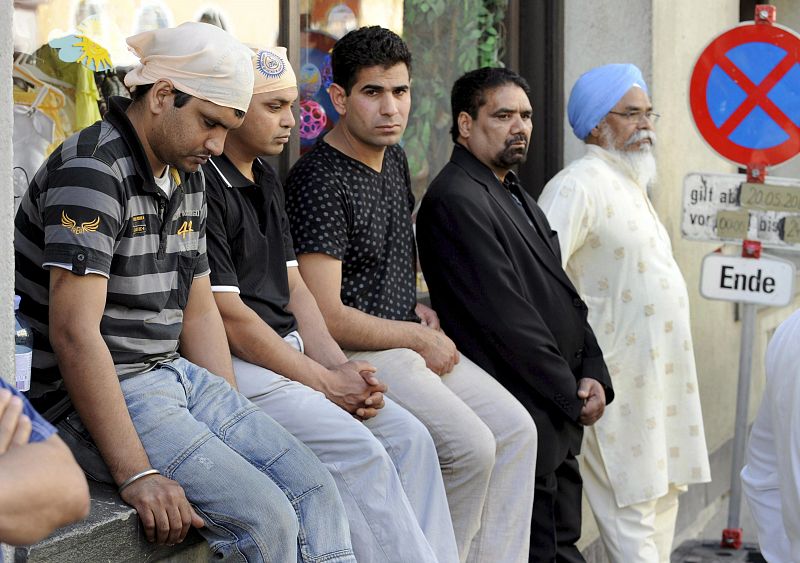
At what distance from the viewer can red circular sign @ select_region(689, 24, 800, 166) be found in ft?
19.1

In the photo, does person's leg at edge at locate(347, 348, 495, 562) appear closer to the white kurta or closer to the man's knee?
the man's knee

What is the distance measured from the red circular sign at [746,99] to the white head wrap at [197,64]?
3296 millimetres

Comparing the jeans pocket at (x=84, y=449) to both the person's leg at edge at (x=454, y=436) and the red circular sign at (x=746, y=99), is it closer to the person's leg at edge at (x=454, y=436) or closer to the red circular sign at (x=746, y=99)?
the person's leg at edge at (x=454, y=436)

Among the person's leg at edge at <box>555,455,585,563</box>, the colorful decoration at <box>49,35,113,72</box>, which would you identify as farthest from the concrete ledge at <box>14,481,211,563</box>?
the person's leg at edge at <box>555,455,585,563</box>

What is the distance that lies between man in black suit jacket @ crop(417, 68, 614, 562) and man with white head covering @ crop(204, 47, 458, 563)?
0.76 m

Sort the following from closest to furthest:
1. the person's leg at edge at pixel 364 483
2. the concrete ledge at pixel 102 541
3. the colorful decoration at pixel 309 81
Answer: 1. the concrete ledge at pixel 102 541
2. the person's leg at edge at pixel 364 483
3. the colorful decoration at pixel 309 81

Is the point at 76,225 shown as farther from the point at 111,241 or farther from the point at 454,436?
the point at 454,436

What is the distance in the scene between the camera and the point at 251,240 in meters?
3.59

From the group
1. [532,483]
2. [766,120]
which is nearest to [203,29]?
[532,483]

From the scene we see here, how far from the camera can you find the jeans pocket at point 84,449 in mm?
2898

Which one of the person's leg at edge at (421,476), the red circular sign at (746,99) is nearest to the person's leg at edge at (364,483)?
the person's leg at edge at (421,476)

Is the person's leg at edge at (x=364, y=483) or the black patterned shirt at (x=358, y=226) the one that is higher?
the black patterned shirt at (x=358, y=226)

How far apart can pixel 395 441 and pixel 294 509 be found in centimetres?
60

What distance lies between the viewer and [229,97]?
3.12 m
